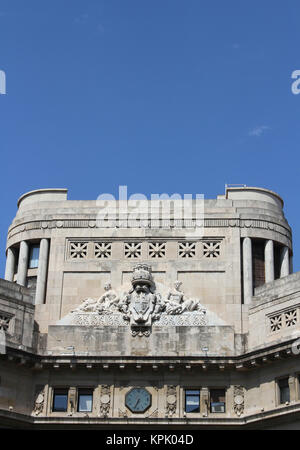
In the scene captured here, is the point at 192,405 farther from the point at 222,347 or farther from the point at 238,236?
the point at 238,236

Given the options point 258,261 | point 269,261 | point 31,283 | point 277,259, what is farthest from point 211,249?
point 31,283

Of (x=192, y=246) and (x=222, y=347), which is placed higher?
(x=192, y=246)

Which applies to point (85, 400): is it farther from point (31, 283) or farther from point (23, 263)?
point (23, 263)

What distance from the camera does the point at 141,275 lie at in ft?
136

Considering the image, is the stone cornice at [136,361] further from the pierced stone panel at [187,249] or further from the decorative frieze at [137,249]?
the pierced stone panel at [187,249]

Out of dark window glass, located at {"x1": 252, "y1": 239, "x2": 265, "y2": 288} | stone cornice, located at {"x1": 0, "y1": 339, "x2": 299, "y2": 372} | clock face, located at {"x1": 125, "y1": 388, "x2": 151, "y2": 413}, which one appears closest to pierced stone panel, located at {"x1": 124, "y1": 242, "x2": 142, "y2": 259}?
dark window glass, located at {"x1": 252, "y1": 239, "x2": 265, "y2": 288}

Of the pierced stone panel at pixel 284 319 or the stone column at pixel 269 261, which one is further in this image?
the stone column at pixel 269 261

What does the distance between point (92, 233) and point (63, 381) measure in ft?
25.8

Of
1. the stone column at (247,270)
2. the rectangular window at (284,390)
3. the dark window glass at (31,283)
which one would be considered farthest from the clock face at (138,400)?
the dark window glass at (31,283)

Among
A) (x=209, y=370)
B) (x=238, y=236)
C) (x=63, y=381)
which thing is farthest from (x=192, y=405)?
(x=238, y=236)

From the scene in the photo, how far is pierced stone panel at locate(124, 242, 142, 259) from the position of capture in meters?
43.6

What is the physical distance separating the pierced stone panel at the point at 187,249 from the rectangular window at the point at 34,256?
24.2 feet

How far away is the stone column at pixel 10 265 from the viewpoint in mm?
45406
